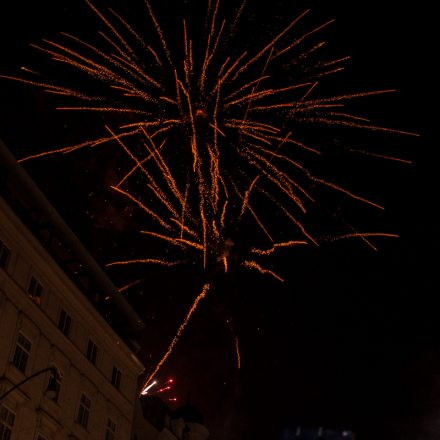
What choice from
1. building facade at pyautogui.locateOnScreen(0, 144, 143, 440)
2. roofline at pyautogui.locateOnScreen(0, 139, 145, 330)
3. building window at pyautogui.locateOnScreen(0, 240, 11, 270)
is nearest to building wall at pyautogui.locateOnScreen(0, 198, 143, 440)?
building facade at pyautogui.locateOnScreen(0, 144, 143, 440)

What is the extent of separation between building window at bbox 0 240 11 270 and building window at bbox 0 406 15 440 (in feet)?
18.5

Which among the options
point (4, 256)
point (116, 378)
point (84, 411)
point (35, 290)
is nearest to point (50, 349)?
point (35, 290)

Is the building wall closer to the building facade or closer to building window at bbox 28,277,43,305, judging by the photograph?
the building facade

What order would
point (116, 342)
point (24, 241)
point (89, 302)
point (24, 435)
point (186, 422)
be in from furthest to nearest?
point (186, 422)
point (116, 342)
point (89, 302)
point (24, 241)
point (24, 435)

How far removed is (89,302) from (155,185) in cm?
690

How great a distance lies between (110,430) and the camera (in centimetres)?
3881

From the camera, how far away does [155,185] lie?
35.3 meters

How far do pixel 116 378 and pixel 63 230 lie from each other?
9.62 meters

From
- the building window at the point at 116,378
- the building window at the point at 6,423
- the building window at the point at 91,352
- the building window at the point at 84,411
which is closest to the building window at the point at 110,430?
the building window at the point at 116,378

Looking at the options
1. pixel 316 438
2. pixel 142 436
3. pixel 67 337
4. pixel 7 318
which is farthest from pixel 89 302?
pixel 316 438

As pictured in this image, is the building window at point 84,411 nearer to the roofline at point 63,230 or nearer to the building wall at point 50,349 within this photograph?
the building wall at point 50,349

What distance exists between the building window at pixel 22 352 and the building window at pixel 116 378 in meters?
10.00

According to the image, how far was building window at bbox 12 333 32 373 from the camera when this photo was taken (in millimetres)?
30278

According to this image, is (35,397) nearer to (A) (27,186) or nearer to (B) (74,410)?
(B) (74,410)
